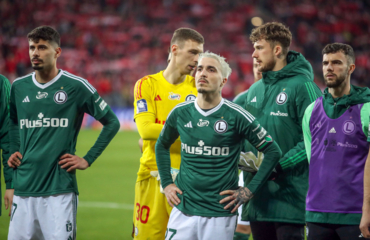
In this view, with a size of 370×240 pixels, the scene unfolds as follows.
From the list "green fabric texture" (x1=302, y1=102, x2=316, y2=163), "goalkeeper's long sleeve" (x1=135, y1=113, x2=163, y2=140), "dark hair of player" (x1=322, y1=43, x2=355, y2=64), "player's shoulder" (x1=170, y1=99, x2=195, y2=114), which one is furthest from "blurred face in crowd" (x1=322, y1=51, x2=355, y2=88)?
"goalkeeper's long sleeve" (x1=135, y1=113, x2=163, y2=140)

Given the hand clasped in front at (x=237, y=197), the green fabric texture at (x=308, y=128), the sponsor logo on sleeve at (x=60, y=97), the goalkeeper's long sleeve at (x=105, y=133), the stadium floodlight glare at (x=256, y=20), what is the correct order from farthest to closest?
the stadium floodlight glare at (x=256, y=20) → the goalkeeper's long sleeve at (x=105, y=133) → the sponsor logo on sleeve at (x=60, y=97) → the green fabric texture at (x=308, y=128) → the hand clasped in front at (x=237, y=197)

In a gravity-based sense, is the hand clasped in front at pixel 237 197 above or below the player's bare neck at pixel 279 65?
below

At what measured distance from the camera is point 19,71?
74.3 ft

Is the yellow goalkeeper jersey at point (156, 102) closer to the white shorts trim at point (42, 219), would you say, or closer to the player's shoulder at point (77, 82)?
the player's shoulder at point (77, 82)

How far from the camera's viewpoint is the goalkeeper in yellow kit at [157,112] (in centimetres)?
412

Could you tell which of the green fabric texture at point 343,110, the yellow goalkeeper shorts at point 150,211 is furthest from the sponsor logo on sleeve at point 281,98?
the yellow goalkeeper shorts at point 150,211

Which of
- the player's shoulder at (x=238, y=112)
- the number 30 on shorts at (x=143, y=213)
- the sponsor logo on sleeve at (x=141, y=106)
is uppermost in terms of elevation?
the sponsor logo on sleeve at (x=141, y=106)

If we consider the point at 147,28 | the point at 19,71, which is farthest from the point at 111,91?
the point at 147,28

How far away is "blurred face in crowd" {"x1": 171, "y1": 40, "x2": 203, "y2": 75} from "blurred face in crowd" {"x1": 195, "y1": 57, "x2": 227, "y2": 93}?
79 cm

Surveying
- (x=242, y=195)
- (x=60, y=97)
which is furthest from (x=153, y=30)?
(x=242, y=195)

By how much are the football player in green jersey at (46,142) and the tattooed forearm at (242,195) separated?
1409mm

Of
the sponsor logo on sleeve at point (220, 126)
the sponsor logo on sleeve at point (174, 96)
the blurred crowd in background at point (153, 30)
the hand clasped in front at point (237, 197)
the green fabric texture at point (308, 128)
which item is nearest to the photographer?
the hand clasped in front at point (237, 197)

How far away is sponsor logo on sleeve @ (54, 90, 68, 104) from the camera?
3.79 metres

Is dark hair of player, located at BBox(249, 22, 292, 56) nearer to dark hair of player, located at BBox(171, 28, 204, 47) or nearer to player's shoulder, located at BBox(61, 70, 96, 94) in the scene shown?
dark hair of player, located at BBox(171, 28, 204, 47)
